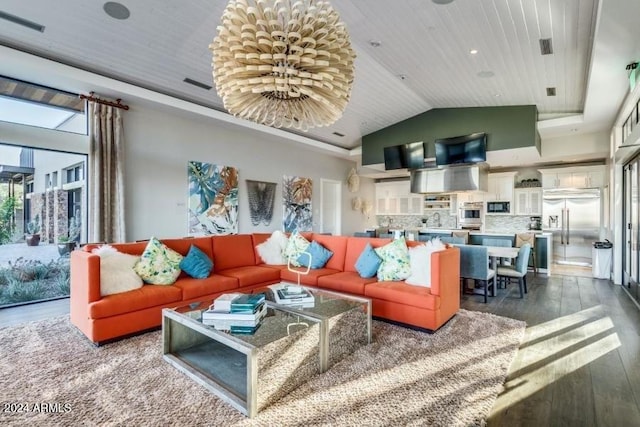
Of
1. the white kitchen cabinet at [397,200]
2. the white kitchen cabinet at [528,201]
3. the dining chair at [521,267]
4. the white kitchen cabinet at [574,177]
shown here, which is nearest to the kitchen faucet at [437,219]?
the white kitchen cabinet at [397,200]

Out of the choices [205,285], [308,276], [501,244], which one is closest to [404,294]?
[308,276]

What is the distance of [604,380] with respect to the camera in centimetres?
238

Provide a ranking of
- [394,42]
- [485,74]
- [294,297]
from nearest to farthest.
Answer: [294,297] < [394,42] < [485,74]

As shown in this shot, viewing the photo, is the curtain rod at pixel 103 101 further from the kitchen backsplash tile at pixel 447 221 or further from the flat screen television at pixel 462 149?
the kitchen backsplash tile at pixel 447 221

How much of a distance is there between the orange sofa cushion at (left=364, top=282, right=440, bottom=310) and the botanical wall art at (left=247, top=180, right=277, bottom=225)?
3.80 meters

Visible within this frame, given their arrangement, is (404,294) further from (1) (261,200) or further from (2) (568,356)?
(1) (261,200)

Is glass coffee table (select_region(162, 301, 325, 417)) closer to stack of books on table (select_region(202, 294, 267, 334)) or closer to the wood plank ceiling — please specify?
stack of books on table (select_region(202, 294, 267, 334))

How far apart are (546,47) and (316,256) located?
3838mm

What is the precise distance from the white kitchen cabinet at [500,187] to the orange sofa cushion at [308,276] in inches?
232

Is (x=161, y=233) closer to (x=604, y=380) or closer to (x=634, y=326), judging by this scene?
(x=604, y=380)

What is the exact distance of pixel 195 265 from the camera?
3803 mm

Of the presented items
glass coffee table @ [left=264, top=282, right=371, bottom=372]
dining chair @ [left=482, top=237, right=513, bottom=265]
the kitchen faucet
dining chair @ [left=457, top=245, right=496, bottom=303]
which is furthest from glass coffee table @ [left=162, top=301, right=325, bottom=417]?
the kitchen faucet

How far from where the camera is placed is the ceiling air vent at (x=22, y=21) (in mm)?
3197

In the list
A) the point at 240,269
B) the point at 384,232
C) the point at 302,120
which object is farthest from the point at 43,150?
the point at 384,232
